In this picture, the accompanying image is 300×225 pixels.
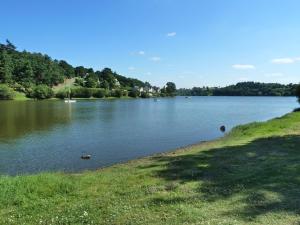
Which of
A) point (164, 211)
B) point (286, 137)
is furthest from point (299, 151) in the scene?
point (164, 211)

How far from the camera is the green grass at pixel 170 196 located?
10594mm

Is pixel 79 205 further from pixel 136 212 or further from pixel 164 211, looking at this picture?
pixel 164 211

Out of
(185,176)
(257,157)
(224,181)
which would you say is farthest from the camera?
(257,157)

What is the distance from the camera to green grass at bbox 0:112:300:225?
417 inches

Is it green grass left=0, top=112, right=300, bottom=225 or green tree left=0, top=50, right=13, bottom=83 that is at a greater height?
green tree left=0, top=50, right=13, bottom=83

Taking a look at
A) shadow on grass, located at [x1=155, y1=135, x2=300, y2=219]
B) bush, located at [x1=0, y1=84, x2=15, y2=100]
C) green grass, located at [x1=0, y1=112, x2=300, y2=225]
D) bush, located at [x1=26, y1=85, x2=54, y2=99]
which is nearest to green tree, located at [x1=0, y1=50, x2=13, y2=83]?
bush, located at [x1=26, y1=85, x2=54, y2=99]

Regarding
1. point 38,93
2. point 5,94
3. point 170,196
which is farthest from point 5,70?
point 170,196

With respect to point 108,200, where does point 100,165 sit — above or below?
below

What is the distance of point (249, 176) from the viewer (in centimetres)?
1523

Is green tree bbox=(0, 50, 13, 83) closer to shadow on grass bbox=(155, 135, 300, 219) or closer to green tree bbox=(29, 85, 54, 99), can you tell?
green tree bbox=(29, 85, 54, 99)

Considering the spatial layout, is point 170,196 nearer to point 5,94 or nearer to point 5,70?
point 5,94

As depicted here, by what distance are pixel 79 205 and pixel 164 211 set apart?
114 inches

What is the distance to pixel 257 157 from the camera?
65.4 ft

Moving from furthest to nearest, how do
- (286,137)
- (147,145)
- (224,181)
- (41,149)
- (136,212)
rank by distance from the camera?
(147,145) < (41,149) < (286,137) < (224,181) < (136,212)
